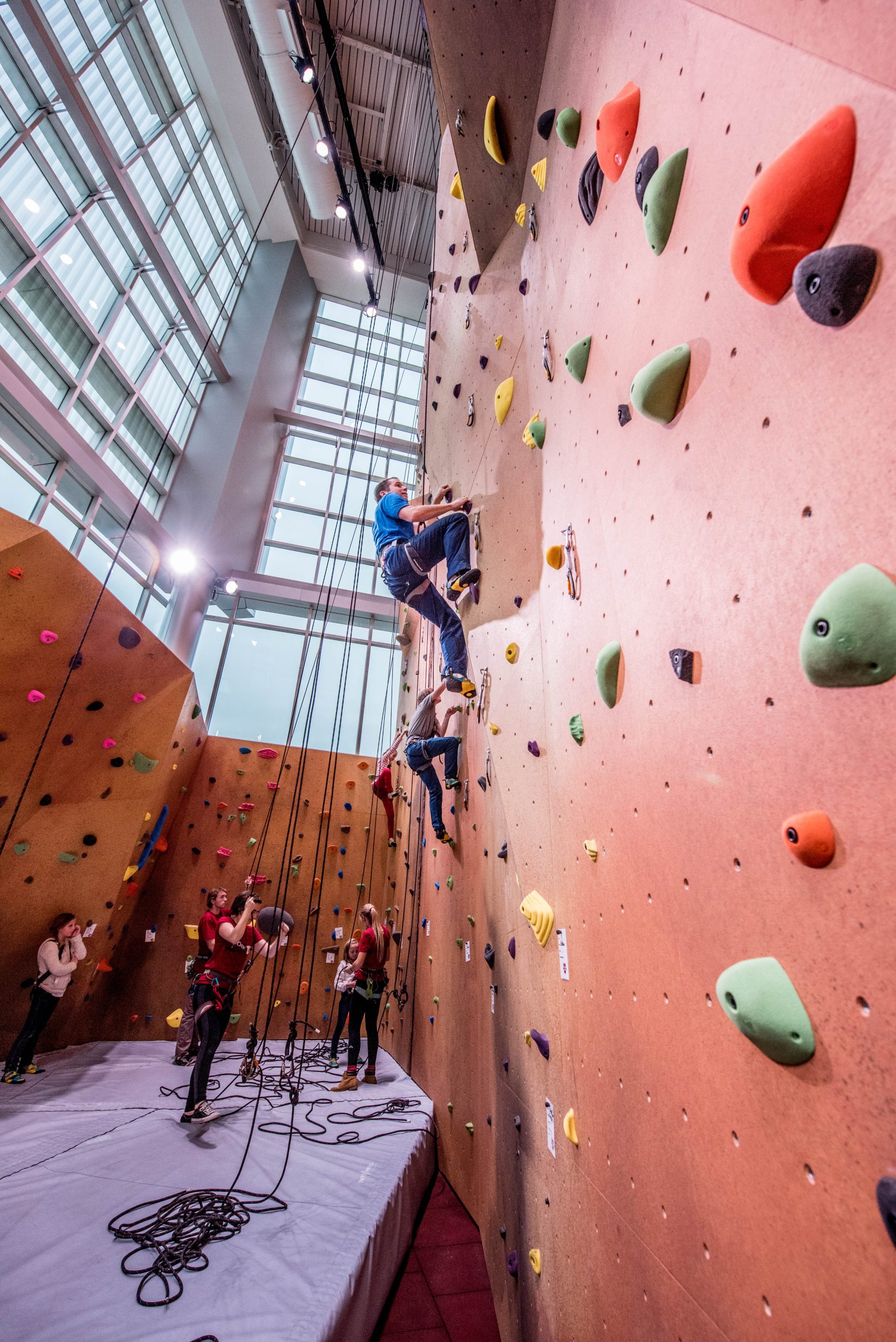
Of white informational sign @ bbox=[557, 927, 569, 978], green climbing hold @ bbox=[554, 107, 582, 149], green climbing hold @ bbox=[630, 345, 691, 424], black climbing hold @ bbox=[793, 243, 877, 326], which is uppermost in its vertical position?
green climbing hold @ bbox=[554, 107, 582, 149]

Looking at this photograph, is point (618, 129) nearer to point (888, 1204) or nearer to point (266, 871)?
point (888, 1204)

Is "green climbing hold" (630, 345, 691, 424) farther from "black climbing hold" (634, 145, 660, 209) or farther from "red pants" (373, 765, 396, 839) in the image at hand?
"red pants" (373, 765, 396, 839)

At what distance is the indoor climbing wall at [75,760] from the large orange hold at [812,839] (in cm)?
371

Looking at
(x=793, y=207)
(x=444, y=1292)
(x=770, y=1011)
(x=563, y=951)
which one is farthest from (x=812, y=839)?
(x=444, y=1292)

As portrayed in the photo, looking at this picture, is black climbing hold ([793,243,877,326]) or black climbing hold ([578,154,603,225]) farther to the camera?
black climbing hold ([578,154,603,225])

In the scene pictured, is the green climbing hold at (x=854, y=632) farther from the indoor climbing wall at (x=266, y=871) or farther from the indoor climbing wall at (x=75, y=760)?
the indoor climbing wall at (x=266, y=871)

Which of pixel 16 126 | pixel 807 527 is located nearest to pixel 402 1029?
pixel 807 527

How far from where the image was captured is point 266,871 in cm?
570

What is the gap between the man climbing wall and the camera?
275cm

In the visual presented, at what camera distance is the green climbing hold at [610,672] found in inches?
48.4

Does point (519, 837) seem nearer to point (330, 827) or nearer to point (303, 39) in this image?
point (330, 827)

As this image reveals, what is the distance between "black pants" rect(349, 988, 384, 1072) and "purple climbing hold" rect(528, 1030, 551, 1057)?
2463 millimetres

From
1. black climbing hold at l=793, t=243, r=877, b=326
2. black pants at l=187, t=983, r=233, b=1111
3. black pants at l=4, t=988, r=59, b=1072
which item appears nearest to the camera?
black climbing hold at l=793, t=243, r=877, b=326

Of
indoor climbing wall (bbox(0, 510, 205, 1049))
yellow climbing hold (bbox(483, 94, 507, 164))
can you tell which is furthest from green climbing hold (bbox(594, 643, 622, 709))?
indoor climbing wall (bbox(0, 510, 205, 1049))
